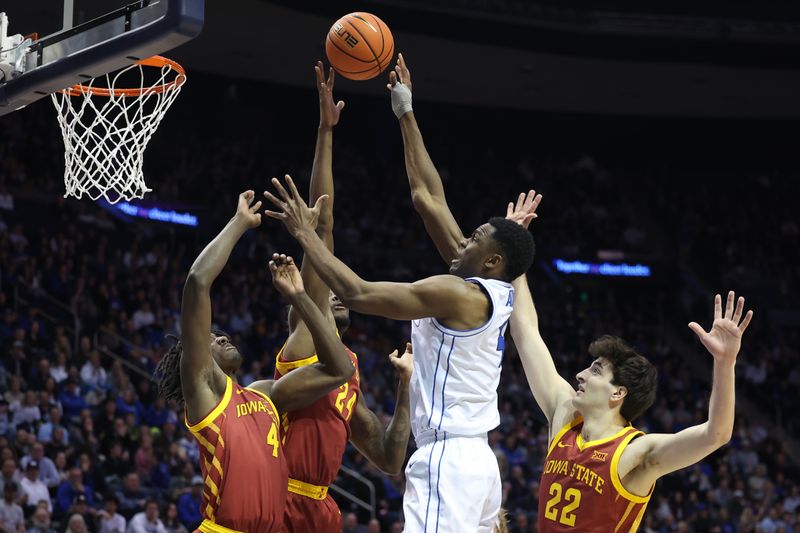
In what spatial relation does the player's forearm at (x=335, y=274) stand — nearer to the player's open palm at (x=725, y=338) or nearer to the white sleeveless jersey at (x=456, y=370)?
the white sleeveless jersey at (x=456, y=370)

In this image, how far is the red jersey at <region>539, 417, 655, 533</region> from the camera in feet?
14.0

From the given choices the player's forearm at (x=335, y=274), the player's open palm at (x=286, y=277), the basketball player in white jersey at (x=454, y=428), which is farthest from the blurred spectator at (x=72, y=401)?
the player's forearm at (x=335, y=274)

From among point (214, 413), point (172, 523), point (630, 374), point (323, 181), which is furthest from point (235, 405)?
point (172, 523)

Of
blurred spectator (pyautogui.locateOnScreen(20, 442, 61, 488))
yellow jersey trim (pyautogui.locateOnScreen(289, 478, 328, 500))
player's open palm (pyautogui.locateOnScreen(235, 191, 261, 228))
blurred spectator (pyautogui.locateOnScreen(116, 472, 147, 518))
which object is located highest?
player's open palm (pyautogui.locateOnScreen(235, 191, 261, 228))

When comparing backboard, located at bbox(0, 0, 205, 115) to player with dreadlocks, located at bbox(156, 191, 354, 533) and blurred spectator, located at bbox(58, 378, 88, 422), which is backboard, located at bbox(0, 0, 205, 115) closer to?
player with dreadlocks, located at bbox(156, 191, 354, 533)

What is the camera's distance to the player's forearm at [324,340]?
431 cm

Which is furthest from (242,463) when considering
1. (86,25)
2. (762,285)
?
(762,285)

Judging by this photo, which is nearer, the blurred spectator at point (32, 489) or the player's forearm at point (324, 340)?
the player's forearm at point (324, 340)

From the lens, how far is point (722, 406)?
12.9 feet

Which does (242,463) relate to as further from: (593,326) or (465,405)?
(593,326)

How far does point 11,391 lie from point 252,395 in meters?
7.07

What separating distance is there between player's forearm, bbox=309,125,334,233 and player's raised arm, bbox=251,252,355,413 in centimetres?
66

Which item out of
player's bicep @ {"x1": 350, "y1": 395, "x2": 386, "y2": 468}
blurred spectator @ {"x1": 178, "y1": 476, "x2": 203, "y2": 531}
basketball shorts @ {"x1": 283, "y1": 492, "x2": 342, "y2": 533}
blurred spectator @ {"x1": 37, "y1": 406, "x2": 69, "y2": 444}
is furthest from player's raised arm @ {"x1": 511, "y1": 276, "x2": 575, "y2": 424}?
blurred spectator @ {"x1": 37, "y1": 406, "x2": 69, "y2": 444}

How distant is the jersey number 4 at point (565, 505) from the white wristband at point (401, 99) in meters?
1.91
